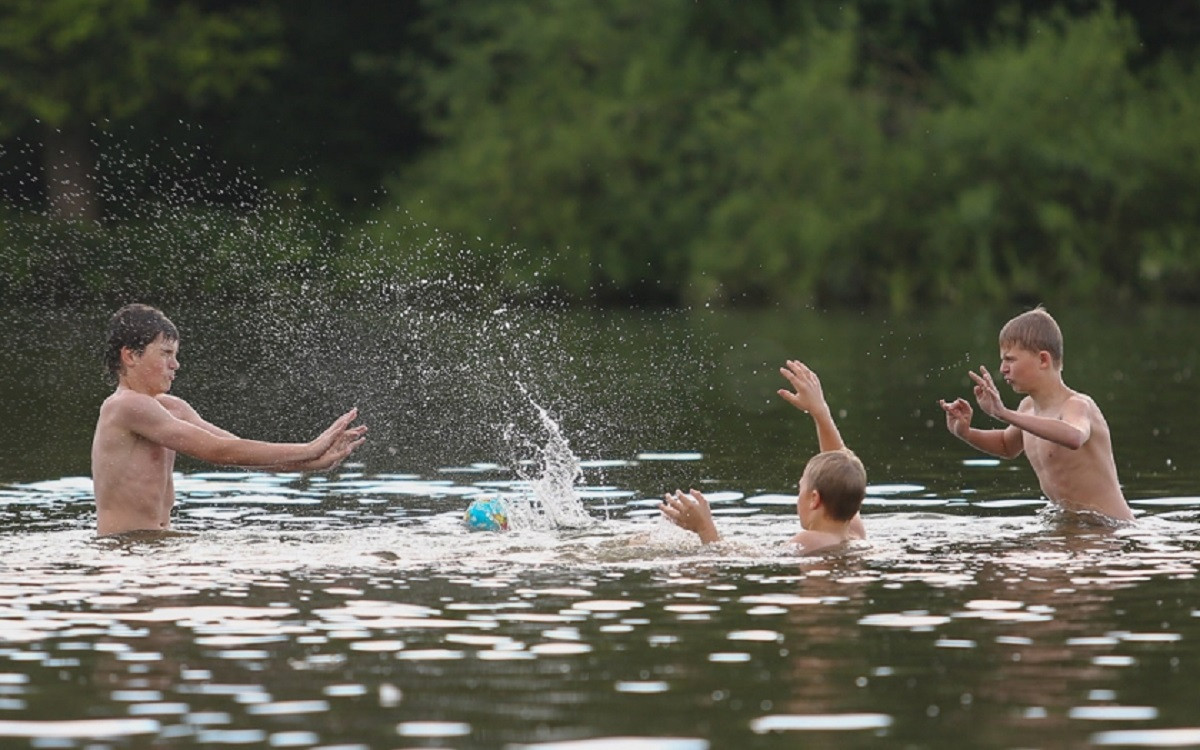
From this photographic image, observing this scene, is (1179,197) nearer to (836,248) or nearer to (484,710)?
(836,248)

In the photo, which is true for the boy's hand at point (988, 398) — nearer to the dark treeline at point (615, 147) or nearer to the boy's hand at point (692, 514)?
the boy's hand at point (692, 514)

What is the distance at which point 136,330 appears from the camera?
1295 centimetres

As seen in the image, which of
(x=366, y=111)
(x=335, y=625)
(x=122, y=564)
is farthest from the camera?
(x=366, y=111)

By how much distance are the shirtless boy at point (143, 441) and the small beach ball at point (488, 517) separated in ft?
3.33

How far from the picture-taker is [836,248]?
155ft

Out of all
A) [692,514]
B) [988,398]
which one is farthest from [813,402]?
[692,514]

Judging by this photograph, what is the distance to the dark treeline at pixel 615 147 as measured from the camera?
4622cm

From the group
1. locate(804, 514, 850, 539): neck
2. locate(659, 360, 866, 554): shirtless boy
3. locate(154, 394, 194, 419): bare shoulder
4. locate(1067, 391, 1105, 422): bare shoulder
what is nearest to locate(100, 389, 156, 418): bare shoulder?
locate(154, 394, 194, 419): bare shoulder

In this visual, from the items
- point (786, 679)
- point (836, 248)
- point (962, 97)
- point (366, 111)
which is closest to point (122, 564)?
point (786, 679)

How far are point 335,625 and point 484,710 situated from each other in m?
1.89

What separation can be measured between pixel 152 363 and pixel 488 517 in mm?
2209

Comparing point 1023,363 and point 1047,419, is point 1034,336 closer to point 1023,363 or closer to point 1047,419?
point 1023,363

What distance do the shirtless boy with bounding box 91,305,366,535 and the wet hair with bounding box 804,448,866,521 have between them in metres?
2.73

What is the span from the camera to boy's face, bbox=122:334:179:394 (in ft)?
42.8
